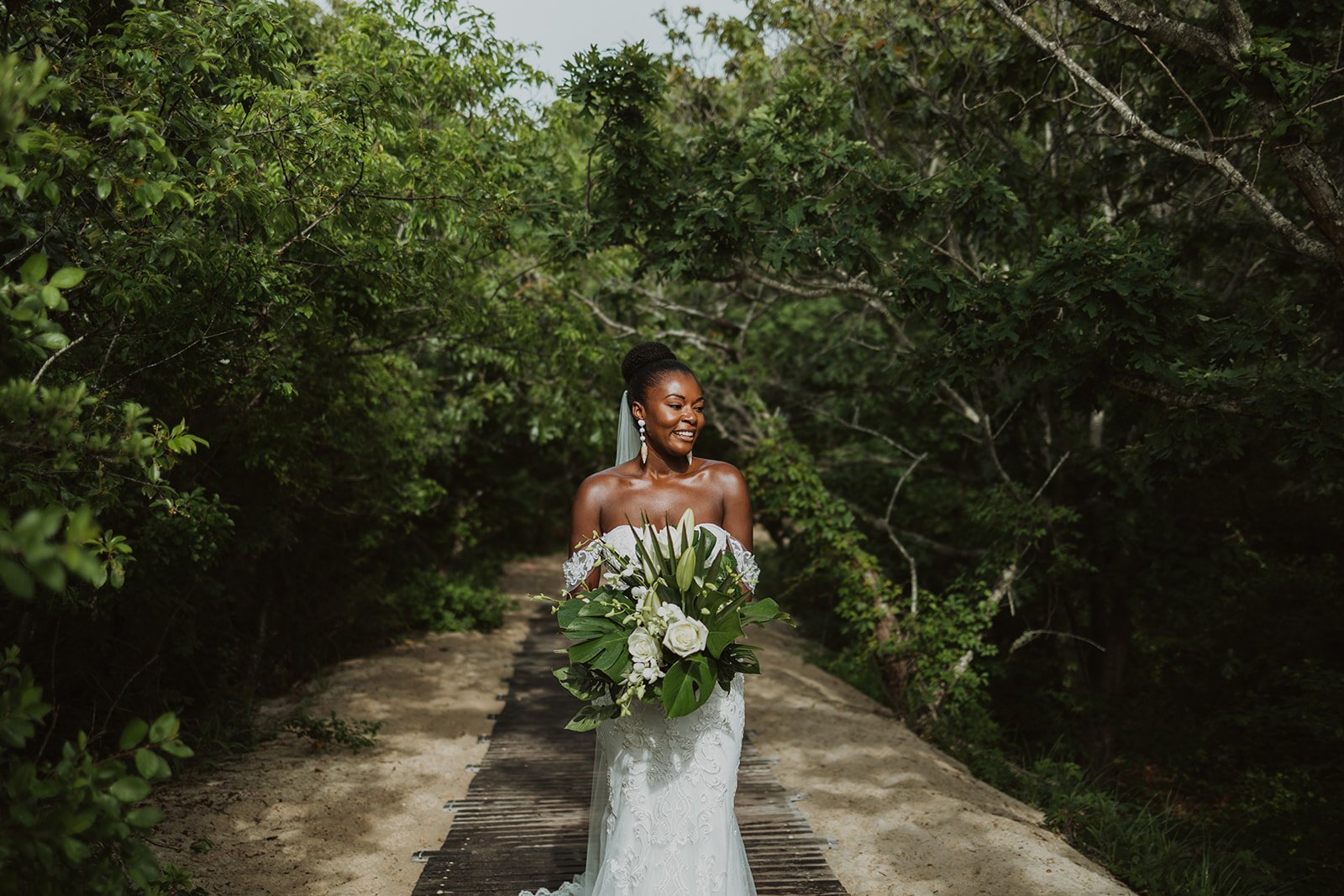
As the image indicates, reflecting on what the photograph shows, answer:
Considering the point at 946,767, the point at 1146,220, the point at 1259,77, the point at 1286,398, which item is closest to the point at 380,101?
the point at 1259,77

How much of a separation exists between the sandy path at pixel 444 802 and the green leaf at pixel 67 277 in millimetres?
3431

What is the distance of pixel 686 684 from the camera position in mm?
3062

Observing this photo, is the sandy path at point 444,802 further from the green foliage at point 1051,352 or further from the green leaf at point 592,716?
the green leaf at point 592,716

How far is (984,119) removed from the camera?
8664 millimetres

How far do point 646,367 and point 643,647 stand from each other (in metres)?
1.22

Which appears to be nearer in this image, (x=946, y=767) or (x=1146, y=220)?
(x=946, y=767)

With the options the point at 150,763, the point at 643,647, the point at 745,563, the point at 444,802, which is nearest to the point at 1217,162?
Answer: the point at 745,563

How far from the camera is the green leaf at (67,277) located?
214 centimetres

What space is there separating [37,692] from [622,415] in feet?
8.23

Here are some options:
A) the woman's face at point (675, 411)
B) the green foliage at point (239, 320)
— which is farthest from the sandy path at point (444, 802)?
the woman's face at point (675, 411)

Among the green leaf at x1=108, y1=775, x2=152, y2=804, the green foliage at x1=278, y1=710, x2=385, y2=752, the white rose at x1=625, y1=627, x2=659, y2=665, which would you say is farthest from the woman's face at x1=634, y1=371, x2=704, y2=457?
the green foliage at x1=278, y1=710, x2=385, y2=752

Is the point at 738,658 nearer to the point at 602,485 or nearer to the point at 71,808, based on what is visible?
the point at 602,485

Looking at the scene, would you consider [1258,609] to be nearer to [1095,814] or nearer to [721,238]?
[1095,814]

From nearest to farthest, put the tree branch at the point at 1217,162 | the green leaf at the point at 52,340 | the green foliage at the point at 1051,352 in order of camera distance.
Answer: the green leaf at the point at 52,340
the tree branch at the point at 1217,162
the green foliage at the point at 1051,352
